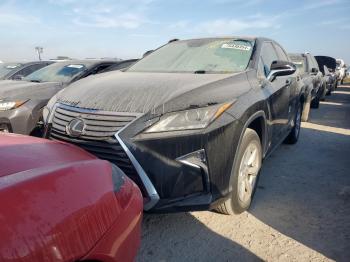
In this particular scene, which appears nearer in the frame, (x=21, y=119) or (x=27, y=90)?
(x=21, y=119)

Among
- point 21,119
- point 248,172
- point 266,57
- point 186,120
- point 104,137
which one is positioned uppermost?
point 266,57

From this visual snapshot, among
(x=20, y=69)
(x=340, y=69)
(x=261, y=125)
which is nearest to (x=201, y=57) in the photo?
(x=261, y=125)

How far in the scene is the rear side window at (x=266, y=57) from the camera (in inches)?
149

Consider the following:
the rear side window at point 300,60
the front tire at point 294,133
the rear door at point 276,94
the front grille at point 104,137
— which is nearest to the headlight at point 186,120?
the front grille at point 104,137

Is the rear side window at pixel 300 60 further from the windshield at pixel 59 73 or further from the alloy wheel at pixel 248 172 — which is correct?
the alloy wheel at pixel 248 172

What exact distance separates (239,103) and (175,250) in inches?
49.9

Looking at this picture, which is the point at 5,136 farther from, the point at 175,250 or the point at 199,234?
the point at 199,234

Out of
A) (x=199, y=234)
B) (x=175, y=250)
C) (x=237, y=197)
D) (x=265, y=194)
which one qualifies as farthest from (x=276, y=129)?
(x=175, y=250)

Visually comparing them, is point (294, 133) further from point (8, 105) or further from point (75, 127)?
point (8, 105)

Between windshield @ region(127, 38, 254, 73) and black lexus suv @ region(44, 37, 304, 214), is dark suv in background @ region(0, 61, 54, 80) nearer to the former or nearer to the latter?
windshield @ region(127, 38, 254, 73)

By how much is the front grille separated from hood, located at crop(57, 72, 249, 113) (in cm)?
8

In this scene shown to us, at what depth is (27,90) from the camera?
204 inches

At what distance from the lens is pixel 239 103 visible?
2922mm

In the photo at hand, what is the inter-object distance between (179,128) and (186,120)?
8cm
